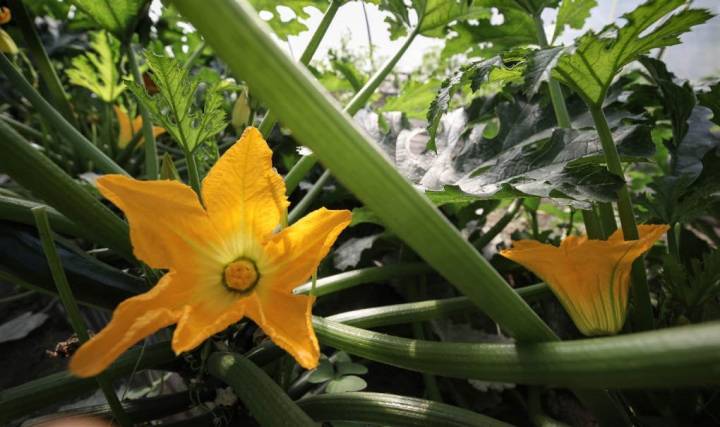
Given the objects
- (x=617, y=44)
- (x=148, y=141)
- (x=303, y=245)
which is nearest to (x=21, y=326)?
(x=148, y=141)

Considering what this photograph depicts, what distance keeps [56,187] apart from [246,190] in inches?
11.2

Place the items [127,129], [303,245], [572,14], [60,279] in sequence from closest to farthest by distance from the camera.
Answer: [303,245], [60,279], [572,14], [127,129]

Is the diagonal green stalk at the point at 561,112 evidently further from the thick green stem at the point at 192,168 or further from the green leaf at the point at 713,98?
the thick green stem at the point at 192,168

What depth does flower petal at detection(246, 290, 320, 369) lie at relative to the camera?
0.52m

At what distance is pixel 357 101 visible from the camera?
1112 mm

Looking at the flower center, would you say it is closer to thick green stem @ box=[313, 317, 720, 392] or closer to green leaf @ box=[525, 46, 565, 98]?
thick green stem @ box=[313, 317, 720, 392]

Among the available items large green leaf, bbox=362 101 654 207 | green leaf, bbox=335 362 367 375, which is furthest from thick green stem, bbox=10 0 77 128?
green leaf, bbox=335 362 367 375

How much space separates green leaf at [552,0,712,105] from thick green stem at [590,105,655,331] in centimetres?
4

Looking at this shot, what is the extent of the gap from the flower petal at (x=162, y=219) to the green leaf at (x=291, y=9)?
3.08ft

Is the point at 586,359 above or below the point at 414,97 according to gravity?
below

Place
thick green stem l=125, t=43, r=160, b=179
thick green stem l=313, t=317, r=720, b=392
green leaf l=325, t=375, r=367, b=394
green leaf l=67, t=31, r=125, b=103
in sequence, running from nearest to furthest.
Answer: thick green stem l=313, t=317, r=720, b=392
green leaf l=325, t=375, r=367, b=394
thick green stem l=125, t=43, r=160, b=179
green leaf l=67, t=31, r=125, b=103

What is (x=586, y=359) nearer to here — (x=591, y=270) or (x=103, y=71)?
(x=591, y=270)

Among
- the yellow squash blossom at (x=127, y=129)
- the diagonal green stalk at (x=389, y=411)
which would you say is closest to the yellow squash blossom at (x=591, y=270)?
the diagonal green stalk at (x=389, y=411)

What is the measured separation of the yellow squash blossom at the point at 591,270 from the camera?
0.64 metres
